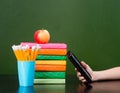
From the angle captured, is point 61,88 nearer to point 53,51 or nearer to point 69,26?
point 53,51

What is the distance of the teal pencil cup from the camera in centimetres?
149

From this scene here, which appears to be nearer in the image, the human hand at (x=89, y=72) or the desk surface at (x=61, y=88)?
the desk surface at (x=61, y=88)

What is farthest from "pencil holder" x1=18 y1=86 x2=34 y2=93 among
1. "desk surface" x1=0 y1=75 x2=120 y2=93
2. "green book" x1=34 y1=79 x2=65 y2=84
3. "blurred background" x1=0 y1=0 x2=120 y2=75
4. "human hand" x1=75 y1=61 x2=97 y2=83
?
"blurred background" x1=0 y1=0 x2=120 y2=75

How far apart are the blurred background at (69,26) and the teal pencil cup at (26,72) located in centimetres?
126

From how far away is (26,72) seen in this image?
1505mm

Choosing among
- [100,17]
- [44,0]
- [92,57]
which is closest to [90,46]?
[92,57]

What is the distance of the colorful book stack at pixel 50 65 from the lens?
162 centimetres

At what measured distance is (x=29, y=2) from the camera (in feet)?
9.08

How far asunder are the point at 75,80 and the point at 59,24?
1066mm

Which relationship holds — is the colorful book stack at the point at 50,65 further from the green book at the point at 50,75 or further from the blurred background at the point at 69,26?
the blurred background at the point at 69,26

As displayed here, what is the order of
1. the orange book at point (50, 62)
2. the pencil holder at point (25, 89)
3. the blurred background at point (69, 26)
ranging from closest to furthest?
the pencil holder at point (25, 89)
the orange book at point (50, 62)
the blurred background at point (69, 26)

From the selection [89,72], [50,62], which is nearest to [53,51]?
[50,62]

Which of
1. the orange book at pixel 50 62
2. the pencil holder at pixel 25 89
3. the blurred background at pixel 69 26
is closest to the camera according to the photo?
the pencil holder at pixel 25 89

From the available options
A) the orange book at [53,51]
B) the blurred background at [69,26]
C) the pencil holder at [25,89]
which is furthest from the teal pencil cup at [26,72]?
the blurred background at [69,26]
